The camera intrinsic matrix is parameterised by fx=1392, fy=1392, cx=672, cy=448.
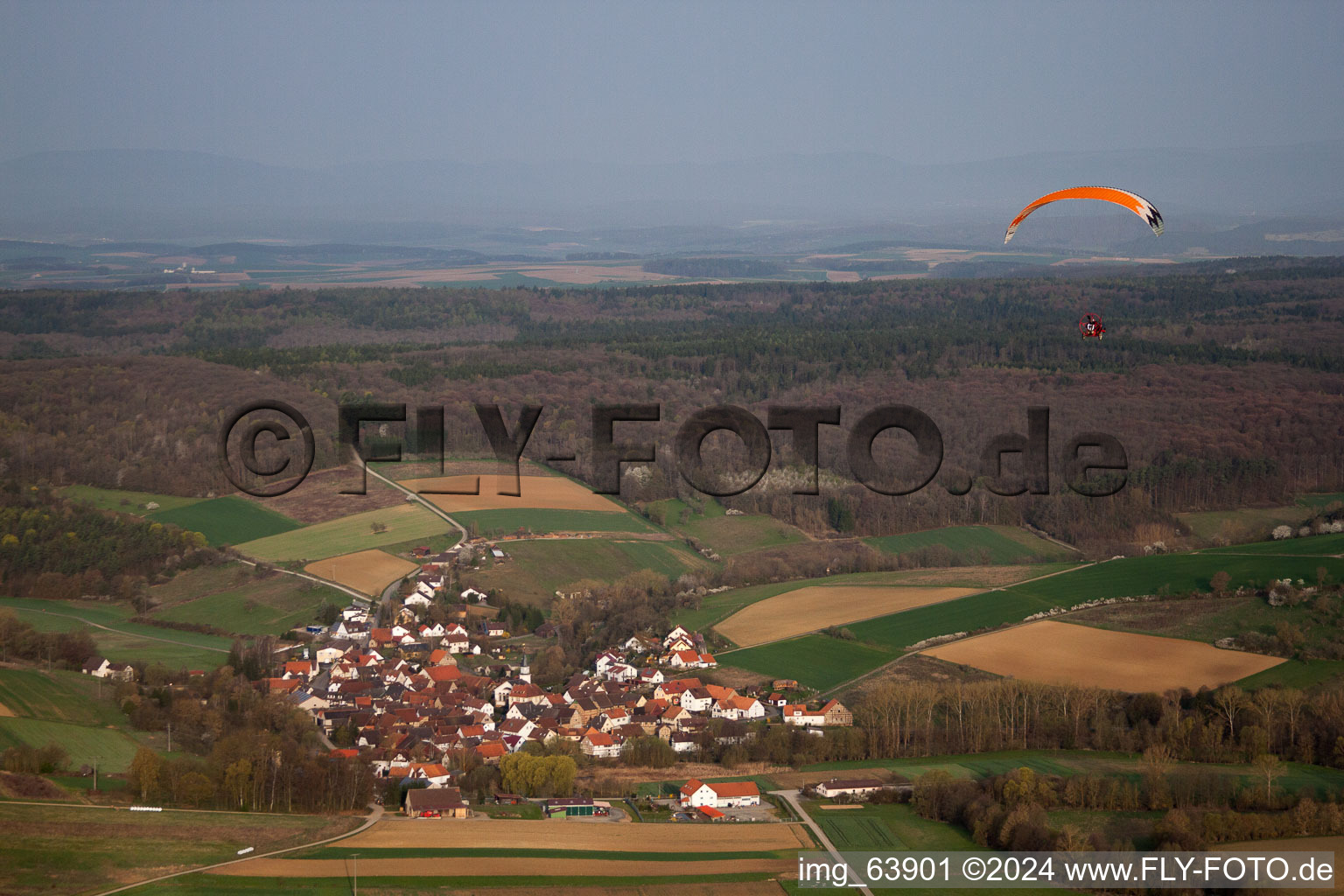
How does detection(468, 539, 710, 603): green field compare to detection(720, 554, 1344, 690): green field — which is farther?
detection(468, 539, 710, 603): green field

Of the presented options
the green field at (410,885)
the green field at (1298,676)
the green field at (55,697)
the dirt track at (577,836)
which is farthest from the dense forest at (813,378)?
the green field at (410,885)

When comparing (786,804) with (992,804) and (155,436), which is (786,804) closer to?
(992,804)

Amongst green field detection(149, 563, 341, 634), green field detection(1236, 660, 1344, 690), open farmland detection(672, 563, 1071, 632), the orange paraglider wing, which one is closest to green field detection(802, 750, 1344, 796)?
green field detection(1236, 660, 1344, 690)

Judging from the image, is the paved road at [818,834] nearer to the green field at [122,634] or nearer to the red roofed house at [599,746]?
the red roofed house at [599,746]

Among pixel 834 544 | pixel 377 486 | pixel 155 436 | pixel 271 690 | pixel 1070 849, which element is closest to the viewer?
pixel 1070 849

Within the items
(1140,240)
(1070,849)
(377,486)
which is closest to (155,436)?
(377,486)

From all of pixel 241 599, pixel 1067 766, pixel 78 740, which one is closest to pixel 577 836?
pixel 1067 766

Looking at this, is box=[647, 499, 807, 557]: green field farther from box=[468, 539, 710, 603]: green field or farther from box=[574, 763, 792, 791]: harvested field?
box=[574, 763, 792, 791]: harvested field
